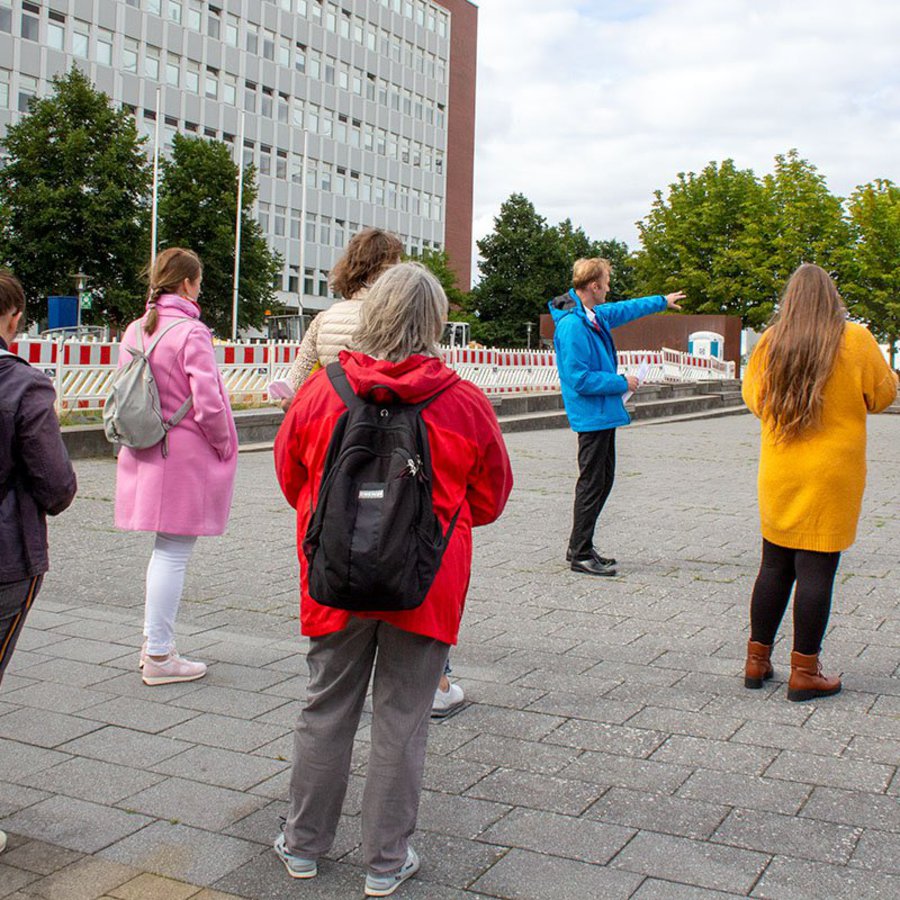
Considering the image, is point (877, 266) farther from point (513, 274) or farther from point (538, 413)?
point (538, 413)

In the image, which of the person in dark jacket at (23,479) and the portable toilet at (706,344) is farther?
the portable toilet at (706,344)

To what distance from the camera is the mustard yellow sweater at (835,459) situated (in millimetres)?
5062

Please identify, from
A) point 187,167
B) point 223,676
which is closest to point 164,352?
point 223,676

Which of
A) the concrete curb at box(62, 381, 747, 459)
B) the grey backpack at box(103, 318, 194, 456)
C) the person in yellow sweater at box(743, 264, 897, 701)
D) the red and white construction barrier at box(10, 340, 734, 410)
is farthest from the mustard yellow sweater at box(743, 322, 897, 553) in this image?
the concrete curb at box(62, 381, 747, 459)

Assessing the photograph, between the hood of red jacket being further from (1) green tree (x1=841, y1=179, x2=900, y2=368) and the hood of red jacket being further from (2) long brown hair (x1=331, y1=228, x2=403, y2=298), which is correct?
(1) green tree (x1=841, y1=179, x2=900, y2=368)

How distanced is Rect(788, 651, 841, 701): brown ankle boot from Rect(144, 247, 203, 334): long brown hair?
9.92 feet

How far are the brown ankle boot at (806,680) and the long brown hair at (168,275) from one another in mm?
3023

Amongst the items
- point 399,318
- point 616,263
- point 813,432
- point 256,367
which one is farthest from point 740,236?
point 399,318

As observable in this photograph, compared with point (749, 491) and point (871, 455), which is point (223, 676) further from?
point (871, 455)

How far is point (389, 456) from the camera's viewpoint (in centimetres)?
312

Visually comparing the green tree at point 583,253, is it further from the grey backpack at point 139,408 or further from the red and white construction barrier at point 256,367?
the grey backpack at point 139,408

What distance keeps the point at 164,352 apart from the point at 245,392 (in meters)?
18.0

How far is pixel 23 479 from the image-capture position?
3584mm

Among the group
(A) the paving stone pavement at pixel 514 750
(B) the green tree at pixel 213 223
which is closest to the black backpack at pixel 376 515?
(A) the paving stone pavement at pixel 514 750
